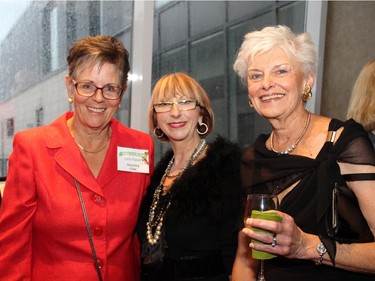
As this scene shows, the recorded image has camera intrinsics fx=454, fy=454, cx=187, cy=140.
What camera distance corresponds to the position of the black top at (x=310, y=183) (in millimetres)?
1671

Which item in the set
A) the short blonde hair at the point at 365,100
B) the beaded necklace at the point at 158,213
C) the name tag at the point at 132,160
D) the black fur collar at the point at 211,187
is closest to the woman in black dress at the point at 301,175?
the black fur collar at the point at 211,187

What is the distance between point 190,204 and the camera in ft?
7.06

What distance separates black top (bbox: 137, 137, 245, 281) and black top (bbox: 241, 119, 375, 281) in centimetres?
24

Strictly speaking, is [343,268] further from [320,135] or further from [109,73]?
[109,73]

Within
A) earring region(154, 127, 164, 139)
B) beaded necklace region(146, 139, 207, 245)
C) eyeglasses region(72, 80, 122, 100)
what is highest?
eyeglasses region(72, 80, 122, 100)

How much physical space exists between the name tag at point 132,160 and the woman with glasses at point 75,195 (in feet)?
0.08

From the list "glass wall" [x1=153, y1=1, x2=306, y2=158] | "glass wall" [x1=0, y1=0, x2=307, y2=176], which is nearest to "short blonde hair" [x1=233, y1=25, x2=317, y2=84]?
"glass wall" [x1=0, y1=0, x2=307, y2=176]

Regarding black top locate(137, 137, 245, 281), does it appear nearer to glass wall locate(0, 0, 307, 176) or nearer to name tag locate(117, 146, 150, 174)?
name tag locate(117, 146, 150, 174)

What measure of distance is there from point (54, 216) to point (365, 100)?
1.99 meters

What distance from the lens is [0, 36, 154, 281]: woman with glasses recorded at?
206 centimetres

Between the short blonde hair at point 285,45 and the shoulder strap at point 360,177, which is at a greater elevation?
the short blonde hair at point 285,45

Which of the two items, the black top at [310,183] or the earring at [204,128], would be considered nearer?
the black top at [310,183]

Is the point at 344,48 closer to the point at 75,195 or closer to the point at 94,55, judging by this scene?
the point at 94,55

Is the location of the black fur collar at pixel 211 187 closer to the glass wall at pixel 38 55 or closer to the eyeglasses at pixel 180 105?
the eyeglasses at pixel 180 105
